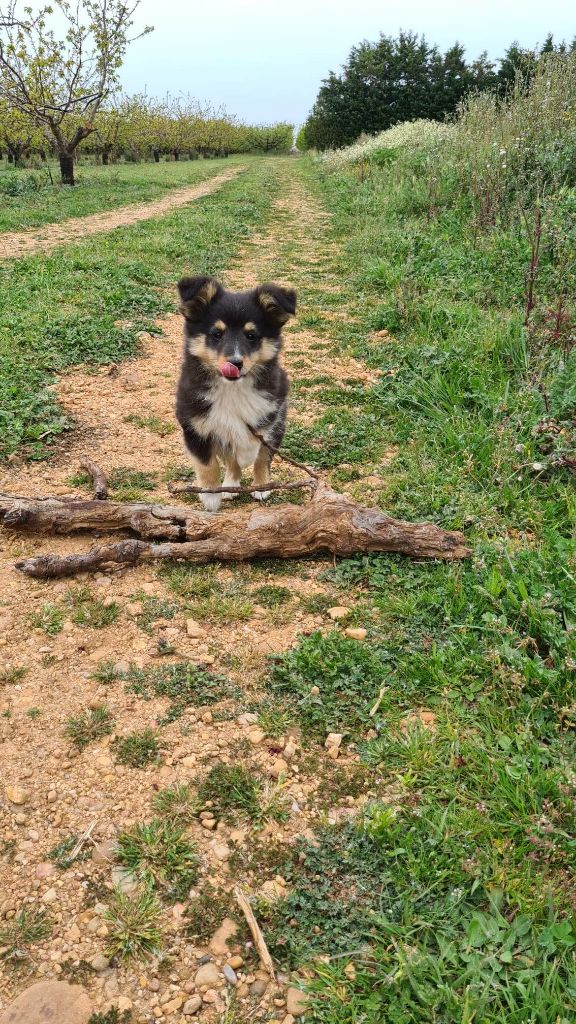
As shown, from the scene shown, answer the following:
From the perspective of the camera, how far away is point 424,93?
3950 cm

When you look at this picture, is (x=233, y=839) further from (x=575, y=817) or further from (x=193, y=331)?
(x=193, y=331)

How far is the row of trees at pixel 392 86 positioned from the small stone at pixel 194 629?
134ft

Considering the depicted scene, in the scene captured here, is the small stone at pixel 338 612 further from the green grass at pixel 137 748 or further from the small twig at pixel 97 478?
the small twig at pixel 97 478

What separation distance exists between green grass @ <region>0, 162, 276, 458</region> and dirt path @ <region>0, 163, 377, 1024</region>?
106 centimetres

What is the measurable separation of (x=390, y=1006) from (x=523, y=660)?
1.43 meters

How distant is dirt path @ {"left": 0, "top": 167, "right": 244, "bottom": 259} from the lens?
12.2 meters

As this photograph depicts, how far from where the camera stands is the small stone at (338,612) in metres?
3.34

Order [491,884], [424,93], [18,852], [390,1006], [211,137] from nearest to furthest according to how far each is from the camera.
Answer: [390,1006] < [491,884] < [18,852] < [424,93] < [211,137]

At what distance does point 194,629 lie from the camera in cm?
323

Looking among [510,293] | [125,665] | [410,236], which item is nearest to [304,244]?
[410,236]

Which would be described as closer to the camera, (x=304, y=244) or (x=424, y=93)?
(x=304, y=244)

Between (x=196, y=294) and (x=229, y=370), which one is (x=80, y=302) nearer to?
(x=196, y=294)

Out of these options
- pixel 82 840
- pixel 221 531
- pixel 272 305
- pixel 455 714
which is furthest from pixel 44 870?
pixel 272 305

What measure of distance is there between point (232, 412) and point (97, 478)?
1.08 m
